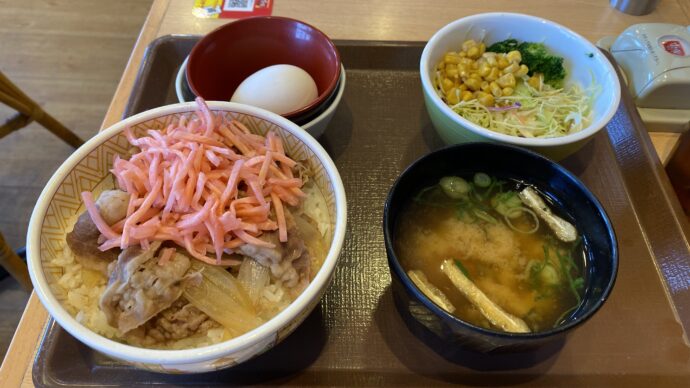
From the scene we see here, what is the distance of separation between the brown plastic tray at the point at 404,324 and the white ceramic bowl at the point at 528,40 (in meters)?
0.19

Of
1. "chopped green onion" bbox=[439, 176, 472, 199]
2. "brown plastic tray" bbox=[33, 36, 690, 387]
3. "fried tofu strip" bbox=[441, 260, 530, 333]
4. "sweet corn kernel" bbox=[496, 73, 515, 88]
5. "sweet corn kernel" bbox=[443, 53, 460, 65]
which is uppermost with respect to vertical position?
"sweet corn kernel" bbox=[443, 53, 460, 65]

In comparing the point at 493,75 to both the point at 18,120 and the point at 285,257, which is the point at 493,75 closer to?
the point at 285,257

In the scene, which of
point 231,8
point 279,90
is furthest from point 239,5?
point 279,90

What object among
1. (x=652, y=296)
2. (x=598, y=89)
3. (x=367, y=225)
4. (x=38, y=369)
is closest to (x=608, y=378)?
(x=652, y=296)

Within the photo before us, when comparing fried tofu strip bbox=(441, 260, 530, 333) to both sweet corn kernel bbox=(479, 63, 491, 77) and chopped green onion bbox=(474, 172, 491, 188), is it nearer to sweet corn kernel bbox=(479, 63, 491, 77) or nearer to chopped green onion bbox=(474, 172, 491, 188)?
chopped green onion bbox=(474, 172, 491, 188)

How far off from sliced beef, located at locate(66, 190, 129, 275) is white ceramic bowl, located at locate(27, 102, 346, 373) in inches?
2.1

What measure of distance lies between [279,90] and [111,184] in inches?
20.0

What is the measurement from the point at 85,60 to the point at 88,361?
2957 millimetres

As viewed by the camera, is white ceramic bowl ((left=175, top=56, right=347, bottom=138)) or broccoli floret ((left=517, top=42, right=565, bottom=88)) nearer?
white ceramic bowl ((left=175, top=56, right=347, bottom=138))

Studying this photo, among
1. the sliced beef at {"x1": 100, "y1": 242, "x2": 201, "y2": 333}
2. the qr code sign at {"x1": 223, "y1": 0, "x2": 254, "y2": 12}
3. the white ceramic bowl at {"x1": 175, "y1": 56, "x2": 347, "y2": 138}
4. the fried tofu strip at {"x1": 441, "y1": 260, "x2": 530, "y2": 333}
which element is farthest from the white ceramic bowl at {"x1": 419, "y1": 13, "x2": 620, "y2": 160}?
the qr code sign at {"x1": 223, "y1": 0, "x2": 254, "y2": 12}

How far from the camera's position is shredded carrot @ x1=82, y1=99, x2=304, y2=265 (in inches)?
38.6

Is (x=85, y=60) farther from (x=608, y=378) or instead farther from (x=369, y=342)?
(x=608, y=378)

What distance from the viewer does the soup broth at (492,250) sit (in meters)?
1.08

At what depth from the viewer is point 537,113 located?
4.78ft
